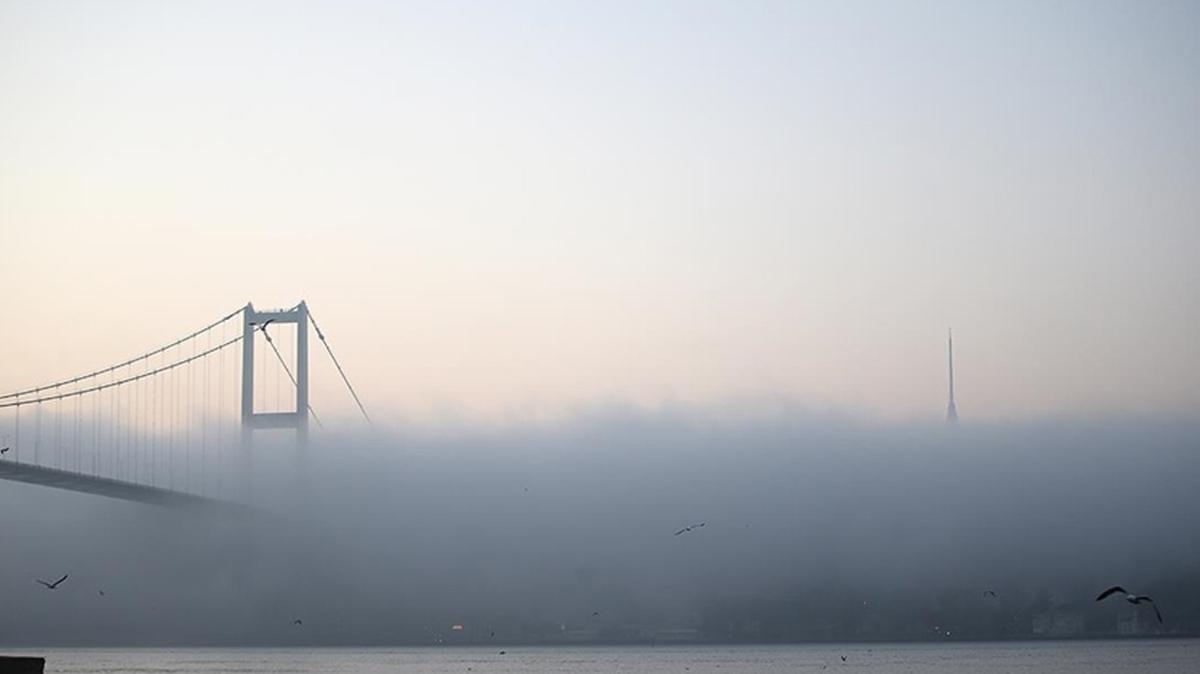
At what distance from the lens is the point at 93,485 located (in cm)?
6147

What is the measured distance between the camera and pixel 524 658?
3878 inches

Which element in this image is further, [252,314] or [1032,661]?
[1032,661]

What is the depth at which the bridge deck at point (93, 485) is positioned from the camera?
191 feet

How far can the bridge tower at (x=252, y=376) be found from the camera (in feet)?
245

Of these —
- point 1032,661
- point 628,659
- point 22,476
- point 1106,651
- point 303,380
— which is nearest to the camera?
point 22,476

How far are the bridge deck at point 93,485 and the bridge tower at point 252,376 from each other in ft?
24.1

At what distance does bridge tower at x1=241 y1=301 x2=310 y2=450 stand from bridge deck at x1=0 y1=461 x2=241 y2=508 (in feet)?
24.1

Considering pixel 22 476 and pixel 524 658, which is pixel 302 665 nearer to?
pixel 524 658

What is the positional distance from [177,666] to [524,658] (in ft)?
61.1

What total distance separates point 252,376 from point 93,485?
16251 mm

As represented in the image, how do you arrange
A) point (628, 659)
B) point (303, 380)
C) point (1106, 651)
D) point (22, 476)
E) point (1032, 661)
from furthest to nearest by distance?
1. point (1106, 651)
2. point (628, 659)
3. point (1032, 661)
4. point (303, 380)
5. point (22, 476)

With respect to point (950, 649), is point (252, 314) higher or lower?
higher

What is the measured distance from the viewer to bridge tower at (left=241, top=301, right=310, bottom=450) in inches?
2938

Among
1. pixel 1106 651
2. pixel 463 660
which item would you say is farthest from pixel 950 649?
pixel 463 660
